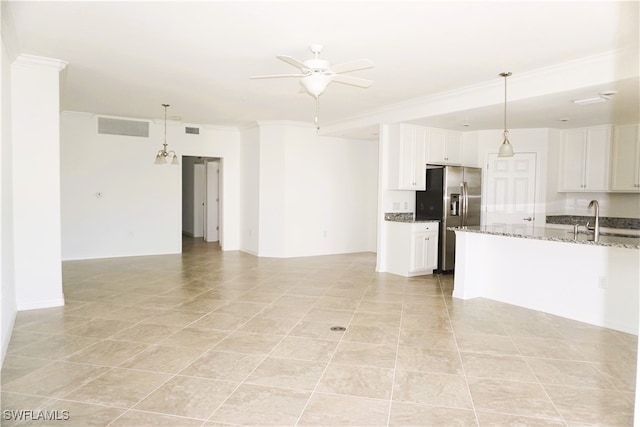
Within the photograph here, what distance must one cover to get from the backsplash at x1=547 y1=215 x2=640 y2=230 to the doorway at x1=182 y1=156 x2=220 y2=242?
6.91 meters

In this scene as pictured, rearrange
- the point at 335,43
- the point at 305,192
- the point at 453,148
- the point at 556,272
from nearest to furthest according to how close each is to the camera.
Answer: the point at 335,43 → the point at 556,272 → the point at 453,148 → the point at 305,192

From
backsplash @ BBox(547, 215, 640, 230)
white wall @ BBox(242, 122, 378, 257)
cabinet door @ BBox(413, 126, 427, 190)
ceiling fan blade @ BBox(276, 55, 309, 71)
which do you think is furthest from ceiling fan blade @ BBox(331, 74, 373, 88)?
backsplash @ BBox(547, 215, 640, 230)

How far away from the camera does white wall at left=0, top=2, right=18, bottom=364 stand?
3115mm

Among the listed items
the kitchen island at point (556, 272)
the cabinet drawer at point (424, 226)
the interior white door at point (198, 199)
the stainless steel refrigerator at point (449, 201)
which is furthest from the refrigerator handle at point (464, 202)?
the interior white door at point (198, 199)

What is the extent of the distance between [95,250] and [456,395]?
6.99 metres

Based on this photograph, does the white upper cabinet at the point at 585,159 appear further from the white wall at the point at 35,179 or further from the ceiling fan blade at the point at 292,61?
the white wall at the point at 35,179

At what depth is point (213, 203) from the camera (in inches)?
393

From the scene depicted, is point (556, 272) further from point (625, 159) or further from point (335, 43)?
point (335, 43)

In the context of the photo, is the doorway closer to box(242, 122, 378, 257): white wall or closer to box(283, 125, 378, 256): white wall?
box(242, 122, 378, 257): white wall

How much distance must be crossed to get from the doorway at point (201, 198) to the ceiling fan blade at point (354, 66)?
253 inches

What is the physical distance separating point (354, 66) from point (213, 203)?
7411mm

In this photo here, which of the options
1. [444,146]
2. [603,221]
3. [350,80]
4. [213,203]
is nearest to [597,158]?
[603,221]

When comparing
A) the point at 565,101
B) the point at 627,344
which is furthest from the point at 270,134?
the point at 627,344

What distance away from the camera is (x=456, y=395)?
8.42 feet
